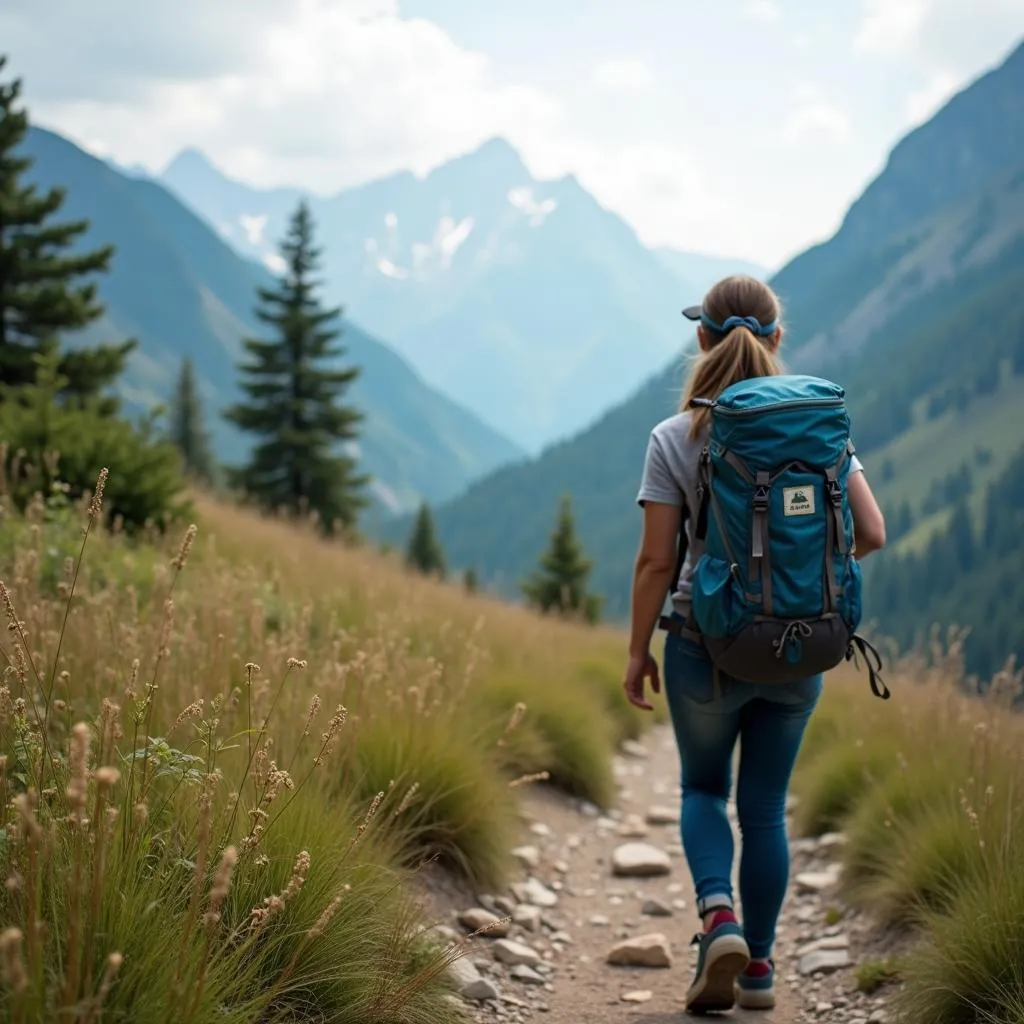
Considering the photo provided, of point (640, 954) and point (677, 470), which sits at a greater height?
point (677, 470)

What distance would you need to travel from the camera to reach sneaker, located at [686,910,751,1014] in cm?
330

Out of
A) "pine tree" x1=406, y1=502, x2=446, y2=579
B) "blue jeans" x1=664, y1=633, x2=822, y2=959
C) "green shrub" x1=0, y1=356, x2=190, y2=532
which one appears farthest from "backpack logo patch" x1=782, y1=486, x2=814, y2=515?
"pine tree" x1=406, y1=502, x2=446, y2=579

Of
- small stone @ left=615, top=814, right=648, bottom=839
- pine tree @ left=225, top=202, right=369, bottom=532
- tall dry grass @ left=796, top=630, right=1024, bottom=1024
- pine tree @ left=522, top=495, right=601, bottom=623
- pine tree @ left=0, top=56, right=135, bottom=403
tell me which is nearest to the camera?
tall dry grass @ left=796, top=630, right=1024, bottom=1024

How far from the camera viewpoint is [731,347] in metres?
3.53

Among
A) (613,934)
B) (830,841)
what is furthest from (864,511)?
(830,841)

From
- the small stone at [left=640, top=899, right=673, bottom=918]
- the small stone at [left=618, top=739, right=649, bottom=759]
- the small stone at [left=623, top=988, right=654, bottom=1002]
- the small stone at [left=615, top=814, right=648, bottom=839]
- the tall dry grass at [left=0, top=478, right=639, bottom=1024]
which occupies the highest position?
the tall dry grass at [left=0, top=478, right=639, bottom=1024]

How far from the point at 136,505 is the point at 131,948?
7088mm

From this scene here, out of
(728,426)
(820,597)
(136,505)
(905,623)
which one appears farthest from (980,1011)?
(905,623)

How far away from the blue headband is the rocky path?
7.40 feet

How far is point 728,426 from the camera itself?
321 cm

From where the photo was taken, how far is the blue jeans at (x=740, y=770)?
3428mm

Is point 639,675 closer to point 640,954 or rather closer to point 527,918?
point 640,954

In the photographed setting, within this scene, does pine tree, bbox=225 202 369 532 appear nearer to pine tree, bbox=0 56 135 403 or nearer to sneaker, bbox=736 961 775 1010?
pine tree, bbox=0 56 135 403

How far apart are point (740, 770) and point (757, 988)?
796mm
